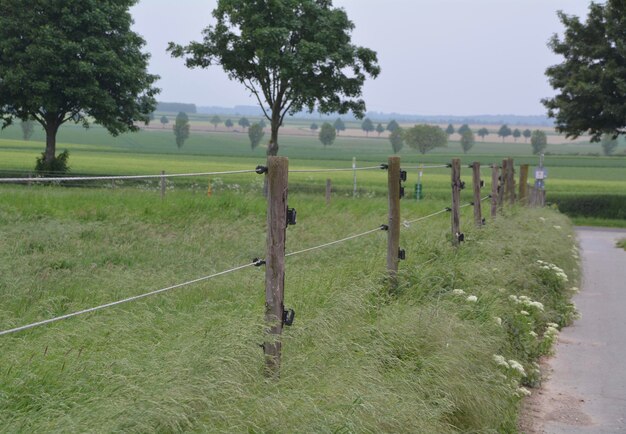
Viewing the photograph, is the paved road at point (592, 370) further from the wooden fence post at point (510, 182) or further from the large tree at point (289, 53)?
the large tree at point (289, 53)

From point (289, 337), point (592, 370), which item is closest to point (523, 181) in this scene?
point (592, 370)

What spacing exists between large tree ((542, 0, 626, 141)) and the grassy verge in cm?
2785

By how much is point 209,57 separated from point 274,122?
4732mm

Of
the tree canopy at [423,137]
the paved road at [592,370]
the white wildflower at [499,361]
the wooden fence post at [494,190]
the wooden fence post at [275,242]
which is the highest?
the wooden fence post at [275,242]

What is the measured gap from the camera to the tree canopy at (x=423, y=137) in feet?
510

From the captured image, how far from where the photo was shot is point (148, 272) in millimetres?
11391

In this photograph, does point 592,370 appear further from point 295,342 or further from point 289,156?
point 289,156

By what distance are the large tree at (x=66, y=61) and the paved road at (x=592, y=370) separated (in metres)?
33.0

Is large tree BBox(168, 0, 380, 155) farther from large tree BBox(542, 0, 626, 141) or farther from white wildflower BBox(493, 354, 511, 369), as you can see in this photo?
white wildflower BBox(493, 354, 511, 369)

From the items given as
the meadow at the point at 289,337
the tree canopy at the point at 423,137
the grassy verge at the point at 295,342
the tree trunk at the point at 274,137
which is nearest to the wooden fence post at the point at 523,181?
the meadow at the point at 289,337

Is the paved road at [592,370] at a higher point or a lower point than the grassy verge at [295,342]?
lower

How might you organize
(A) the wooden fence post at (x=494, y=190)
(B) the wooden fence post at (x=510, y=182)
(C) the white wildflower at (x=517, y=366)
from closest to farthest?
1. (C) the white wildflower at (x=517, y=366)
2. (A) the wooden fence post at (x=494, y=190)
3. (B) the wooden fence post at (x=510, y=182)

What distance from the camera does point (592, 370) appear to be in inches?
330

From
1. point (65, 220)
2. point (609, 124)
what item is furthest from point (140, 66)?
point (65, 220)
